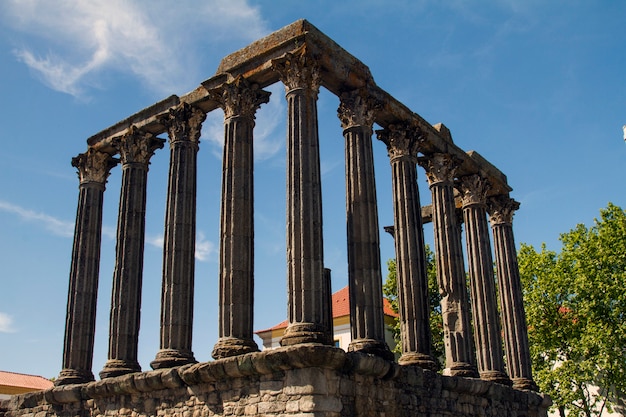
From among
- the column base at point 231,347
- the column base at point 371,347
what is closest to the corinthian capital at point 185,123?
the column base at point 231,347

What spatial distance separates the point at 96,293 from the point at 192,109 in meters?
6.40

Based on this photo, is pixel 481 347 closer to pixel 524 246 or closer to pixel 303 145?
pixel 303 145

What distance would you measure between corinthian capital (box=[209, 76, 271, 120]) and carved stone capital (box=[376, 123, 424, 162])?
4.41 m

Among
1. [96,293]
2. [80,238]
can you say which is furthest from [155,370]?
[80,238]

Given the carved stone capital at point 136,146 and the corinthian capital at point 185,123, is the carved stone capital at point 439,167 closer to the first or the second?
the corinthian capital at point 185,123

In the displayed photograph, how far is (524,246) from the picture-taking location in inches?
1398

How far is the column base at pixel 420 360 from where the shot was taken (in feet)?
59.1

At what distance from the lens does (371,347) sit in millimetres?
15930

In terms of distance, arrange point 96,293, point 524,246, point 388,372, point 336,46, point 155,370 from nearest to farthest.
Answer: point 388,372
point 155,370
point 336,46
point 96,293
point 524,246

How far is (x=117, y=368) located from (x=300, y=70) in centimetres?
918

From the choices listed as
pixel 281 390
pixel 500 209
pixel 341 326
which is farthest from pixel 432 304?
pixel 281 390

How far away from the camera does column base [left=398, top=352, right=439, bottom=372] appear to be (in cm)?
1802

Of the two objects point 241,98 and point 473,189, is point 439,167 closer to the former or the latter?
point 473,189

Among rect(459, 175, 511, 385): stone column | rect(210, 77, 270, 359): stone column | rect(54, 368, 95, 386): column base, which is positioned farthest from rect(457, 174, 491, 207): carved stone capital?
rect(54, 368, 95, 386): column base
